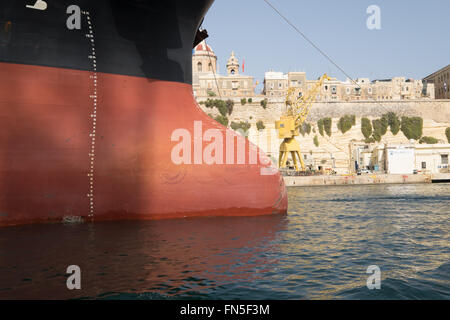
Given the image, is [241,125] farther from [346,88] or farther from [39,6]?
[39,6]

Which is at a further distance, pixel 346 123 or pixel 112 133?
pixel 346 123

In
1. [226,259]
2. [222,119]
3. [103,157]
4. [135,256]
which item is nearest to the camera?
[226,259]

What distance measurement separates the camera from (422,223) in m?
13.3

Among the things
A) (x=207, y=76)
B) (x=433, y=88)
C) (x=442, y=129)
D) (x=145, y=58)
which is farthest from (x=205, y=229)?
(x=433, y=88)

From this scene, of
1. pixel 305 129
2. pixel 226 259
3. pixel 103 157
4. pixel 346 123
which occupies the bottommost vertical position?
pixel 226 259

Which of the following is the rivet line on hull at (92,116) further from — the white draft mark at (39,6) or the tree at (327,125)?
the tree at (327,125)

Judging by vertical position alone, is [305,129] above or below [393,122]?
below

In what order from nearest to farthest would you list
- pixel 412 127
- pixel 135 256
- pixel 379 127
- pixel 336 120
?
1. pixel 135 256
2. pixel 412 127
3. pixel 379 127
4. pixel 336 120

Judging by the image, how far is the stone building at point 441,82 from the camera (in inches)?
4205

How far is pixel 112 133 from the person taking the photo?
38.1 ft

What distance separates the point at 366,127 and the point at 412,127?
957cm

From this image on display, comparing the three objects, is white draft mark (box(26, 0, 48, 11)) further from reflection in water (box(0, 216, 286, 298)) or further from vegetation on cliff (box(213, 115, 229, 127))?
vegetation on cliff (box(213, 115, 229, 127))

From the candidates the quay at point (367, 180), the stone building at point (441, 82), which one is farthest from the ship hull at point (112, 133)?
the stone building at point (441, 82)

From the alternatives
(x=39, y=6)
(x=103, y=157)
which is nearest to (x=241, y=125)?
(x=103, y=157)
